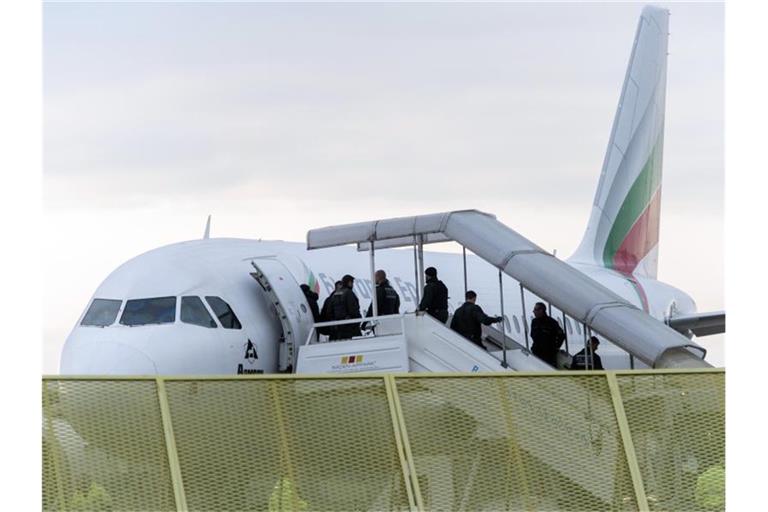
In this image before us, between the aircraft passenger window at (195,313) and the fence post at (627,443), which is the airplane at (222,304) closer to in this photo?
the aircraft passenger window at (195,313)

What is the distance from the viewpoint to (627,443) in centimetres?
966

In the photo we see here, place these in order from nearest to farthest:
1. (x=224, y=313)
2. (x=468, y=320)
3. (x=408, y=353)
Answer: (x=408, y=353)
(x=224, y=313)
(x=468, y=320)

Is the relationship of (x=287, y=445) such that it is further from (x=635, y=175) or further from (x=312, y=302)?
(x=635, y=175)

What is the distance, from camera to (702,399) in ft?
32.9

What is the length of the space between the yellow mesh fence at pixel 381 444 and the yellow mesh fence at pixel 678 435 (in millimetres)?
12

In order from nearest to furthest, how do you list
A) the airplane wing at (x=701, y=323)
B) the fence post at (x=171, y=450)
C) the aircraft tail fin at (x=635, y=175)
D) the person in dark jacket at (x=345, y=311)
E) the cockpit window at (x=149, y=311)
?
the fence post at (x=171, y=450)
the cockpit window at (x=149, y=311)
the person in dark jacket at (x=345, y=311)
the airplane wing at (x=701, y=323)
the aircraft tail fin at (x=635, y=175)

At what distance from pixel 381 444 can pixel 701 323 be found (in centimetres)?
1985

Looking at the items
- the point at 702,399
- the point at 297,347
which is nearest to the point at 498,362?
the point at 297,347

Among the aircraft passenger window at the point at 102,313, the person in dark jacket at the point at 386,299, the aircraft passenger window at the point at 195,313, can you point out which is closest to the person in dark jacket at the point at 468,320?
the person in dark jacket at the point at 386,299

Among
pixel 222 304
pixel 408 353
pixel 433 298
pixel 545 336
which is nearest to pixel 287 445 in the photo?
pixel 408 353

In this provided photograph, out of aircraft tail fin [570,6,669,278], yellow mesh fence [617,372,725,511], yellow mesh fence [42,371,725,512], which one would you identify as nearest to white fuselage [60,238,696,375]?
yellow mesh fence [42,371,725,512]

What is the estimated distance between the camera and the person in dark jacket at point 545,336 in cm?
1811

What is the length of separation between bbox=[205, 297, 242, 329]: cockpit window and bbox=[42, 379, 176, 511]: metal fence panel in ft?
24.1

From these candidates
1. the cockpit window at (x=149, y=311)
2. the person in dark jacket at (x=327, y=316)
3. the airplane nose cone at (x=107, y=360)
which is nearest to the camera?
the airplane nose cone at (x=107, y=360)
